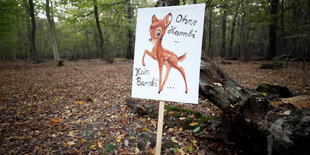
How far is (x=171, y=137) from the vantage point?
2.55 m

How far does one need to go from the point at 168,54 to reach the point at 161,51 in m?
0.13

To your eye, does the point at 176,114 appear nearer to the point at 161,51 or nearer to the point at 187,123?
the point at 187,123

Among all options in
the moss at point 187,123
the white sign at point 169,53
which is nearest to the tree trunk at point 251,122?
the moss at point 187,123

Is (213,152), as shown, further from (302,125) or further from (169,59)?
(169,59)

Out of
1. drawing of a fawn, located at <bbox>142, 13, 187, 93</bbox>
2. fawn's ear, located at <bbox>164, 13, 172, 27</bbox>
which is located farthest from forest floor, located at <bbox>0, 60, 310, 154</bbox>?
fawn's ear, located at <bbox>164, 13, 172, 27</bbox>

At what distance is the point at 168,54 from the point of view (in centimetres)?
197

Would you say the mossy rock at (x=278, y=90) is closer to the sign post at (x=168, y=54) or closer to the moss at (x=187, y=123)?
the moss at (x=187, y=123)

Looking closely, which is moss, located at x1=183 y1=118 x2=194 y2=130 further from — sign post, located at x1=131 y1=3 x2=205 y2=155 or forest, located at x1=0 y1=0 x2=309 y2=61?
forest, located at x1=0 y1=0 x2=309 y2=61

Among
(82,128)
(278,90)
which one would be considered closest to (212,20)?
(278,90)

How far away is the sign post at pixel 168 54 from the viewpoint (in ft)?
6.20

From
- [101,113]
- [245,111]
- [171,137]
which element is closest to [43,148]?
[101,113]

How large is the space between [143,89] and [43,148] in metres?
2.28

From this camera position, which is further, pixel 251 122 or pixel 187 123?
pixel 187 123

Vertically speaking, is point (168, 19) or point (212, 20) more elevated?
point (212, 20)
